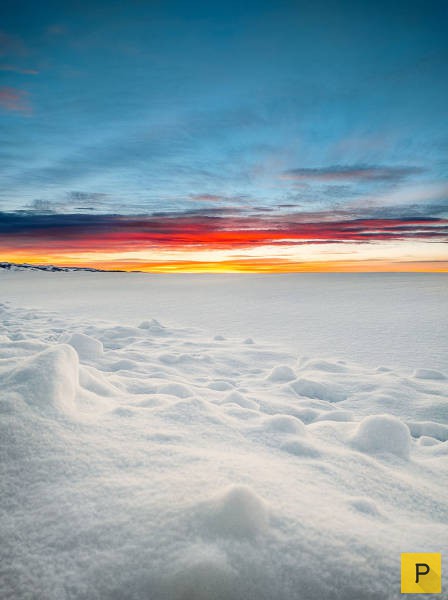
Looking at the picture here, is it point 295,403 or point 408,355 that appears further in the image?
point 408,355

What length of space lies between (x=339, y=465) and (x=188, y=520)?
83cm

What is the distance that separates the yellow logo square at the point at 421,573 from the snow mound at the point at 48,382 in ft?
4.31

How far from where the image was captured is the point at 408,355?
396cm

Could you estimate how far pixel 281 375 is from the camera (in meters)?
3.05

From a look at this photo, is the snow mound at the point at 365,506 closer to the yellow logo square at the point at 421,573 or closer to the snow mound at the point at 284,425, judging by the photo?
the yellow logo square at the point at 421,573

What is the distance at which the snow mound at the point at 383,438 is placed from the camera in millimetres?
1657

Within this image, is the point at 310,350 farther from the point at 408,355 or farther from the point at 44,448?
the point at 44,448

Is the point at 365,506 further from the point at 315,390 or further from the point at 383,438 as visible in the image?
the point at 315,390

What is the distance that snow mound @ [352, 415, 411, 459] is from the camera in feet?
5.44

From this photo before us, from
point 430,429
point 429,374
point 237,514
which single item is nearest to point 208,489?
point 237,514

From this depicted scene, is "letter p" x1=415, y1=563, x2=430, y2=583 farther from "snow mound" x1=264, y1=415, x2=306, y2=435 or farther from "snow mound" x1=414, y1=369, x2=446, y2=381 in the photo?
"snow mound" x1=414, y1=369, x2=446, y2=381

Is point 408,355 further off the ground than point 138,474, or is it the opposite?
point 138,474

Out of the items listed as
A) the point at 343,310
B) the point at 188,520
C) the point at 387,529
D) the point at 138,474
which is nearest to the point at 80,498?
the point at 138,474

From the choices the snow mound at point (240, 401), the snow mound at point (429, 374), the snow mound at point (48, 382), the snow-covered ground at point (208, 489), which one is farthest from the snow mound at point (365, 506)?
the snow mound at point (429, 374)
